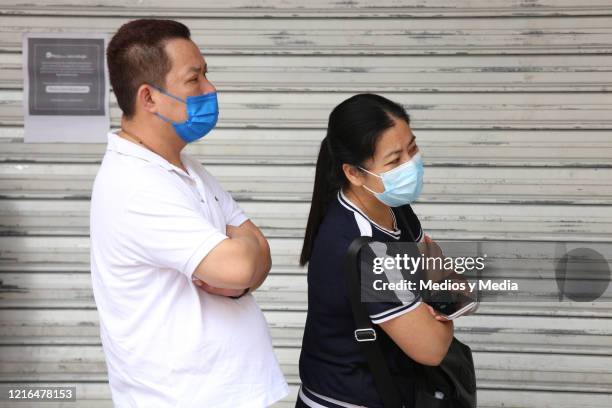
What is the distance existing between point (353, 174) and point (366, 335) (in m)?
0.54

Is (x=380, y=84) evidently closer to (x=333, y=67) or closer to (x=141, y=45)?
(x=333, y=67)

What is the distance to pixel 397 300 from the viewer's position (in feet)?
8.25

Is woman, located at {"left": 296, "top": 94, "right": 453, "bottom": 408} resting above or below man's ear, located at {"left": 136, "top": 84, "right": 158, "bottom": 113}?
below

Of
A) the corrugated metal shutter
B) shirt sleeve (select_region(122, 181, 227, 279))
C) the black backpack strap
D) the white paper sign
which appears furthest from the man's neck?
the white paper sign

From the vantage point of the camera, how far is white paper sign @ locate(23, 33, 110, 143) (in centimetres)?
485

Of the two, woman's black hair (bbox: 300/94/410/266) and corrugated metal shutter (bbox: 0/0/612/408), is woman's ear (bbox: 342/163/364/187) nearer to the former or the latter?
woman's black hair (bbox: 300/94/410/266)

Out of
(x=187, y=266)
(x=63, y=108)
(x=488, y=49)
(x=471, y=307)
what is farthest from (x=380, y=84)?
(x=187, y=266)

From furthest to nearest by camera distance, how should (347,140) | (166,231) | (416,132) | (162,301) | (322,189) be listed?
(416,132) < (322,189) < (347,140) < (162,301) < (166,231)

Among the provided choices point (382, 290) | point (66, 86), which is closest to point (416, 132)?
point (66, 86)

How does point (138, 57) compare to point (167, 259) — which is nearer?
point (167, 259)

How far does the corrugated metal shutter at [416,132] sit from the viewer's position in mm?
4762

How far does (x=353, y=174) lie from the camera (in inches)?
108

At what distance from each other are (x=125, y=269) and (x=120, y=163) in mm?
306

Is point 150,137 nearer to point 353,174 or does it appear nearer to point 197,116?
point 197,116
